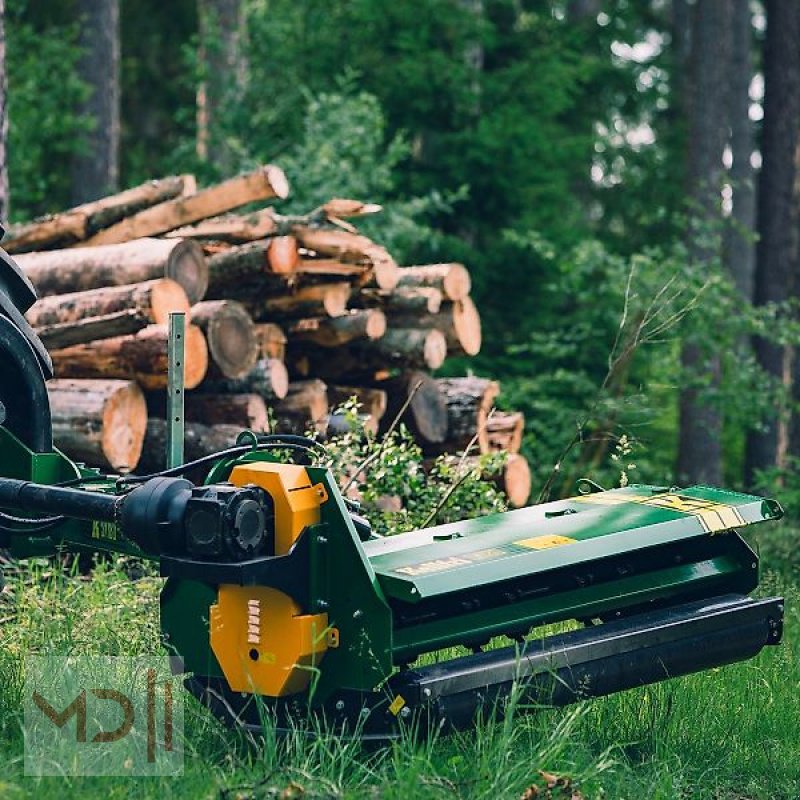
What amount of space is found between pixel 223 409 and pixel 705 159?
1047 centimetres

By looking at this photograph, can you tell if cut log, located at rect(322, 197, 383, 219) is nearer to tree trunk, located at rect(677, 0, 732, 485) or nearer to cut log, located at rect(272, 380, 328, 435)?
cut log, located at rect(272, 380, 328, 435)

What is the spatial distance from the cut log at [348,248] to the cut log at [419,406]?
0.66 m

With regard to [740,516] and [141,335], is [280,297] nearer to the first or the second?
[141,335]

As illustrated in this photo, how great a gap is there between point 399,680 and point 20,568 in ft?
11.4

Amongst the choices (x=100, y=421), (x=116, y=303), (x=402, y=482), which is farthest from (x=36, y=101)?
(x=402, y=482)

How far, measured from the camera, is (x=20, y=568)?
7.15 m

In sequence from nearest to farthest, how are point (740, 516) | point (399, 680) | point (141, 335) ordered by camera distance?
point (399, 680) → point (740, 516) → point (141, 335)

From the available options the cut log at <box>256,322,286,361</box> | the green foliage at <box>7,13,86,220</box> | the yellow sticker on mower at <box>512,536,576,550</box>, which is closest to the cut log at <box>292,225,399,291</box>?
the cut log at <box>256,322,286,361</box>

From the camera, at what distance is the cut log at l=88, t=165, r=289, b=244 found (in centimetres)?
1022

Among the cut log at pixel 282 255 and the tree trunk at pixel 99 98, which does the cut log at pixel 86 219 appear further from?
the tree trunk at pixel 99 98

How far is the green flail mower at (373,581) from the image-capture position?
414 centimetres

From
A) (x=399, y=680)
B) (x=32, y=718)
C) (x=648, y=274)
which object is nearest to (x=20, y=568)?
(x=32, y=718)

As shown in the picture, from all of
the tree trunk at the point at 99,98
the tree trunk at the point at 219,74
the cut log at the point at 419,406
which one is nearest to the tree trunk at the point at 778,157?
the tree trunk at the point at 219,74

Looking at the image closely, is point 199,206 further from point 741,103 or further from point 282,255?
point 741,103
